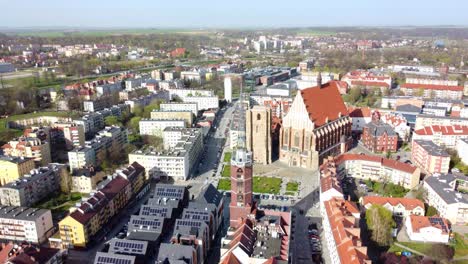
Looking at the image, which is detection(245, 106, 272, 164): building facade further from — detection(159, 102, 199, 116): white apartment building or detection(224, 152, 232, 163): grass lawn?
→ detection(159, 102, 199, 116): white apartment building

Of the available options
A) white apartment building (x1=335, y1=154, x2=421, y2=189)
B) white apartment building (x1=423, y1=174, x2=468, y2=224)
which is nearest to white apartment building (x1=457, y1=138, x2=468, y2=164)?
white apartment building (x1=423, y1=174, x2=468, y2=224)

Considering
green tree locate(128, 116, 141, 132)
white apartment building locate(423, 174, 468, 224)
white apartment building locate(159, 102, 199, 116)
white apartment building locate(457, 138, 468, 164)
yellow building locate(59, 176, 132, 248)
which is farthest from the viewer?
white apartment building locate(159, 102, 199, 116)

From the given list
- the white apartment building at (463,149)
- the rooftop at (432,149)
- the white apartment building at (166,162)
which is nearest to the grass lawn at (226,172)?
the white apartment building at (166,162)

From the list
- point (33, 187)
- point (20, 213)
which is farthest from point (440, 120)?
point (20, 213)

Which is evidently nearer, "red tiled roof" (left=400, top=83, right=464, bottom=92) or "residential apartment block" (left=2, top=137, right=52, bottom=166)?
"residential apartment block" (left=2, top=137, right=52, bottom=166)

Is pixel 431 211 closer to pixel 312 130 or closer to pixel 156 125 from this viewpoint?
pixel 312 130

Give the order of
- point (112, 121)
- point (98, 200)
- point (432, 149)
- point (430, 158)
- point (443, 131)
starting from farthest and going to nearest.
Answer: point (112, 121) < point (443, 131) < point (432, 149) < point (430, 158) < point (98, 200)
